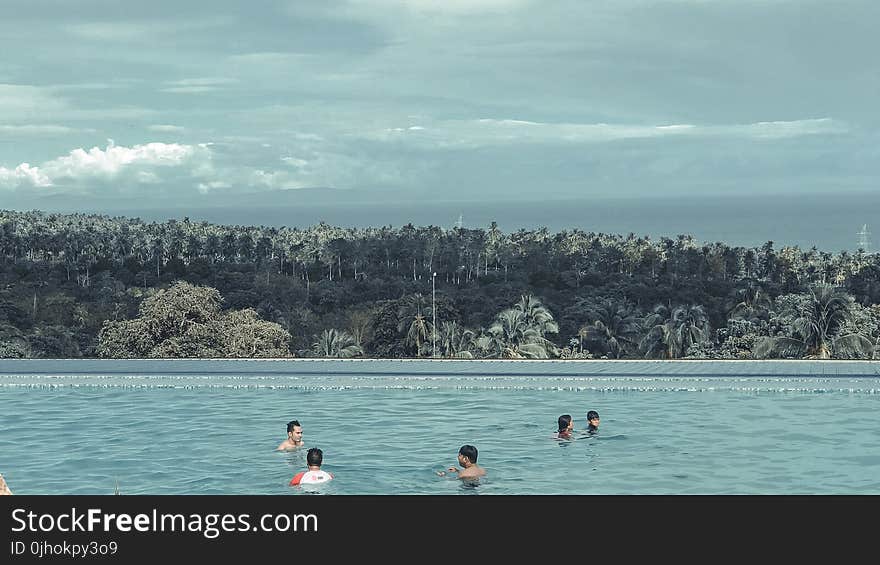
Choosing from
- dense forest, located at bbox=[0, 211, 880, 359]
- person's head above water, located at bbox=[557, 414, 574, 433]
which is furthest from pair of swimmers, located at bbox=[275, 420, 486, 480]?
dense forest, located at bbox=[0, 211, 880, 359]

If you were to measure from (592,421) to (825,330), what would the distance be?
9.10m

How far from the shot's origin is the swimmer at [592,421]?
1219 centimetres

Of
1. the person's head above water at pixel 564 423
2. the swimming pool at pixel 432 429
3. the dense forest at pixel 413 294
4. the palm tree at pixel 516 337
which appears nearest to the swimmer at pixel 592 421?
the swimming pool at pixel 432 429

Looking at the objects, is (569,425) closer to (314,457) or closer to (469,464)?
(469,464)

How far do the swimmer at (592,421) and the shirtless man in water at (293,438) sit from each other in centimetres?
316

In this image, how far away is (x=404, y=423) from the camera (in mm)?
13039

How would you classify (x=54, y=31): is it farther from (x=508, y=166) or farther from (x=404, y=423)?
(x=508, y=166)

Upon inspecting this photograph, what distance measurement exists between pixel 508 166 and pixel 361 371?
4420 inches

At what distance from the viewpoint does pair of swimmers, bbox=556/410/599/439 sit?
12.0 m

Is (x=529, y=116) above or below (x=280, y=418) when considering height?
above

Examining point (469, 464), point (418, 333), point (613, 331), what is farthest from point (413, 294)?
point (469, 464)

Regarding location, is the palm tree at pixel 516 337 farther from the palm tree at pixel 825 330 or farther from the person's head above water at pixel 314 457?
the person's head above water at pixel 314 457
